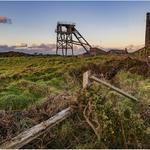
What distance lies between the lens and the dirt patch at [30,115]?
8312 millimetres

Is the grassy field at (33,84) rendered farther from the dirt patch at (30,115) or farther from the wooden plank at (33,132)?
the wooden plank at (33,132)

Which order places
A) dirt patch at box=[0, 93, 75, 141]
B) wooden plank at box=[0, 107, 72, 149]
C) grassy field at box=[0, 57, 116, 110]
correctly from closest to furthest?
wooden plank at box=[0, 107, 72, 149], dirt patch at box=[0, 93, 75, 141], grassy field at box=[0, 57, 116, 110]

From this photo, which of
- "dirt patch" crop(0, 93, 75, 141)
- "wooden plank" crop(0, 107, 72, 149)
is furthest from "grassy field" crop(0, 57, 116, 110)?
"wooden plank" crop(0, 107, 72, 149)

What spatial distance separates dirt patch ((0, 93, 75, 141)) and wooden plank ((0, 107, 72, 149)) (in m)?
0.36

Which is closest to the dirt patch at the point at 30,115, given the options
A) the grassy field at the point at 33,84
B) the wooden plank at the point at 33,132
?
the wooden plank at the point at 33,132

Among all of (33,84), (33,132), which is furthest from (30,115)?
(33,84)

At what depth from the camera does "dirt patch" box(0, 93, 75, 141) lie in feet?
27.3

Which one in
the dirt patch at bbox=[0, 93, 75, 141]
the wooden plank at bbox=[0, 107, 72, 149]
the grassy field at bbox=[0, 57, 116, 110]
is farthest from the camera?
the grassy field at bbox=[0, 57, 116, 110]

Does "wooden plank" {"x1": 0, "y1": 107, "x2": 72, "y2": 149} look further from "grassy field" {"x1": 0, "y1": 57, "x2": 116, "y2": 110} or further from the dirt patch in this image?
"grassy field" {"x1": 0, "y1": 57, "x2": 116, "y2": 110}

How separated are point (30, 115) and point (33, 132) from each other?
1.45m

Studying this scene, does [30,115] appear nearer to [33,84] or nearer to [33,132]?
[33,132]

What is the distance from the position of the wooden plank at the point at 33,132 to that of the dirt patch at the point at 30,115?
0.36m

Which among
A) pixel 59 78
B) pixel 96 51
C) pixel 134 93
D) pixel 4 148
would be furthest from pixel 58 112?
pixel 96 51

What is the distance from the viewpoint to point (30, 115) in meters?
8.88
